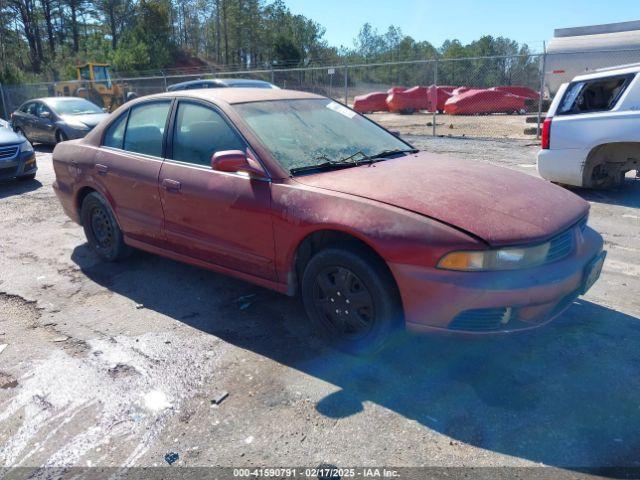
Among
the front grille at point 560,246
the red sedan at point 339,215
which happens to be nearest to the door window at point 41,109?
the red sedan at point 339,215

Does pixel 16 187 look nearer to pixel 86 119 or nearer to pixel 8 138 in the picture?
pixel 8 138

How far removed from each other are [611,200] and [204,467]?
6.74m

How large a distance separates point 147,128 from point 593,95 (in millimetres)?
5853

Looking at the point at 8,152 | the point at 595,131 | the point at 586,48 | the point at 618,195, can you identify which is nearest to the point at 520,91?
the point at 586,48

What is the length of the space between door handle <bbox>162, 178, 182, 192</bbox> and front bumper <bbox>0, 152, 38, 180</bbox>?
6.55m

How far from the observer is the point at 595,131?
699 centimetres

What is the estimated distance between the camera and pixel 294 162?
3.69 m

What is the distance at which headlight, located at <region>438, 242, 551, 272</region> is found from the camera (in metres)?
2.86

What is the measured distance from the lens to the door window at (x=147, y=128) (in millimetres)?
4453

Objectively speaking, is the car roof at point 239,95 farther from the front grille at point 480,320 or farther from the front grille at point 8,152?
the front grille at point 8,152

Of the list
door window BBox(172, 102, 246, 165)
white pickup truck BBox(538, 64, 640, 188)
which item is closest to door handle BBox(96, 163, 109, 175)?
door window BBox(172, 102, 246, 165)

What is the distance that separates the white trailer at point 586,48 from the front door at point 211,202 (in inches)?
820

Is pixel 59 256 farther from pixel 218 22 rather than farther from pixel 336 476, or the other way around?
pixel 218 22

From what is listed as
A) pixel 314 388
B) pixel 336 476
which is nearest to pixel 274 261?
pixel 314 388
